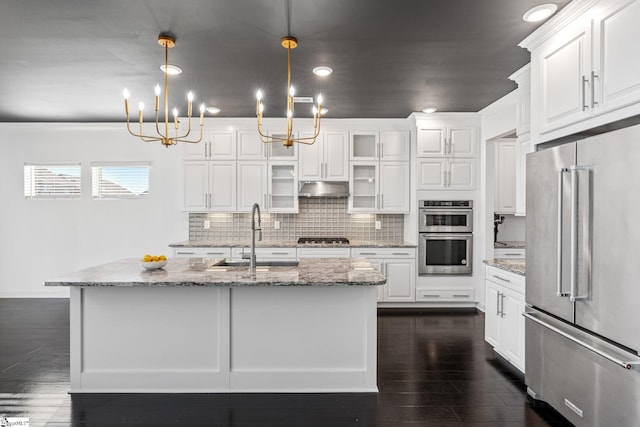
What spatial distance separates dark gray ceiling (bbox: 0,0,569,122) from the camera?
2.48 meters

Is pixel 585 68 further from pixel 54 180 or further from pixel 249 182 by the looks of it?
pixel 54 180

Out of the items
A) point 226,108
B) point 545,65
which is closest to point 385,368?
point 545,65

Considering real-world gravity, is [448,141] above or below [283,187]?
above

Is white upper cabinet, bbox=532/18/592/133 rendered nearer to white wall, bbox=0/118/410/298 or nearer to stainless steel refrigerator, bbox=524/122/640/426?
stainless steel refrigerator, bbox=524/122/640/426

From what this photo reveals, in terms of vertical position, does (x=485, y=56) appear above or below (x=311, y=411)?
above

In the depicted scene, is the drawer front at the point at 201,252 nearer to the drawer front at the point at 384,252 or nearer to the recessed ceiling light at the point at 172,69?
the drawer front at the point at 384,252

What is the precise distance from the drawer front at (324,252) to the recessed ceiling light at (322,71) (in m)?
2.37

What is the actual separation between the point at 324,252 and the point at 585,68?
3530mm

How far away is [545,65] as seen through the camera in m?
2.75

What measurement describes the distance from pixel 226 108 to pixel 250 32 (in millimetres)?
2245

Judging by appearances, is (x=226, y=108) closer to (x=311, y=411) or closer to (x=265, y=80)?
(x=265, y=80)

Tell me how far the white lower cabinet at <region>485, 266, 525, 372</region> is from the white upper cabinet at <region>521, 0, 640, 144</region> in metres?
1.19

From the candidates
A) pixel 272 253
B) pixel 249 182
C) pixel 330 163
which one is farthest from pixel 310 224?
pixel 249 182

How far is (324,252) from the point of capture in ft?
16.9
